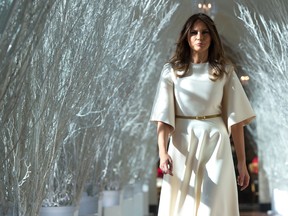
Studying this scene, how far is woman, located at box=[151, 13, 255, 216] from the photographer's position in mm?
2137

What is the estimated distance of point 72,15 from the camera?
2893 mm

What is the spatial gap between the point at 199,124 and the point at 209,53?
0.29 m

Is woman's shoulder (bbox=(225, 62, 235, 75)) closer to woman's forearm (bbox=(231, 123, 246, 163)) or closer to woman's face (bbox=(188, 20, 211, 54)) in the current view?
woman's face (bbox=(188, 20, 211, 54))

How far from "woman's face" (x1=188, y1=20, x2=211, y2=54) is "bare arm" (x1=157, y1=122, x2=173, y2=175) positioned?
30 cm

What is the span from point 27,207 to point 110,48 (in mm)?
1272

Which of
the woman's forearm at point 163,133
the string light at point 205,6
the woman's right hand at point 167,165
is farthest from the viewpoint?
the string light at point 205,6

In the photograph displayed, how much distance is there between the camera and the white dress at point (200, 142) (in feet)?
6.99

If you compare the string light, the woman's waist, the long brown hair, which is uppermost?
the string light

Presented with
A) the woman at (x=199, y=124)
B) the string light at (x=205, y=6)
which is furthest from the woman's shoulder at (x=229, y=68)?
the string light at (x=205, y=6)

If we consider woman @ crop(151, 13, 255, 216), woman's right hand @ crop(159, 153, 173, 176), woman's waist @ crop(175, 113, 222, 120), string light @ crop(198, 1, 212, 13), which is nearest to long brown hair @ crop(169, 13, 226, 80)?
woman @ crop(151, 13, 255, 216)

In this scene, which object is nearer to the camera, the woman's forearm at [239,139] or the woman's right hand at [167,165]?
the woman's right hand at [167,165]

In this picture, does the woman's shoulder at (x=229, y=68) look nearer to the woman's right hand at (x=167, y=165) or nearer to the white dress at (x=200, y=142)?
the white dress at (x=200, y=142)

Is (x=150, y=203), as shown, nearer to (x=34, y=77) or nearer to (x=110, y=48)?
(x=110, y=48)

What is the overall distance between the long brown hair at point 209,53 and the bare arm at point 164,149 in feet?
0.66
